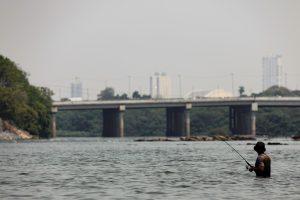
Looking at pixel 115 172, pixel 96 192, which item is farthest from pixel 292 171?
pixel 96 192

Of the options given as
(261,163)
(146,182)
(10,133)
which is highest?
(10,133)

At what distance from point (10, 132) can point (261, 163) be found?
5543 inches

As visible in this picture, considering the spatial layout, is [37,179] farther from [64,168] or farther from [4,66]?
[4,66]

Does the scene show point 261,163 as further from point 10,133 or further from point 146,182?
point 10,133

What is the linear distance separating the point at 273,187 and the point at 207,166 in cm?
2182

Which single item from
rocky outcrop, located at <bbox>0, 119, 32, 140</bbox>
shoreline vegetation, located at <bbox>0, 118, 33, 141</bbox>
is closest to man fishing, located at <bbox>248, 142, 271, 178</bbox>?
shoreline vegetation, located at <bbox>0, 118, 33, 141</bbox>

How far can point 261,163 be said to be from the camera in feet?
163

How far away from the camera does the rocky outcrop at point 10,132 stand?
595 feet

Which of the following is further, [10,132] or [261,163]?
[10,132]

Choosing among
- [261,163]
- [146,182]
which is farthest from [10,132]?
[261,163]

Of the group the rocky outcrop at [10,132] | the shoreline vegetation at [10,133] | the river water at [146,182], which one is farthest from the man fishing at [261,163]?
the rocky outcrop at [10,132]

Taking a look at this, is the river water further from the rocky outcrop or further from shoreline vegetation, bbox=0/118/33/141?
the rocky outcrop

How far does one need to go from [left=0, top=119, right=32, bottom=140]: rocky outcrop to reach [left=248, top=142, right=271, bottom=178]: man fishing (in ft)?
437

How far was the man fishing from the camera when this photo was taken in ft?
160
